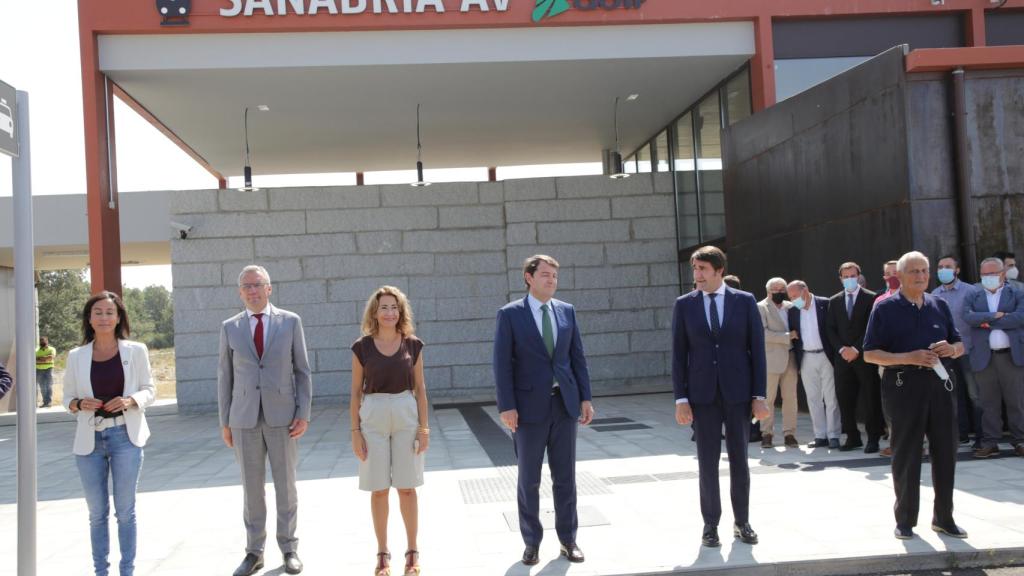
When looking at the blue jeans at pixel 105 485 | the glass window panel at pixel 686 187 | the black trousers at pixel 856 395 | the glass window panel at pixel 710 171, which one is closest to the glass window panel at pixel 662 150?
the glass window panel at pixel 686 187

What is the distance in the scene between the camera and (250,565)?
187 inches

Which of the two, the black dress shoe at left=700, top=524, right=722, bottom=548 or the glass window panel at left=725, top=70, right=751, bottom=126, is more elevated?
the glass window panel at left=725, top=70, right=751, bottom=126

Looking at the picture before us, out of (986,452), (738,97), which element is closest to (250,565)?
(986,452)

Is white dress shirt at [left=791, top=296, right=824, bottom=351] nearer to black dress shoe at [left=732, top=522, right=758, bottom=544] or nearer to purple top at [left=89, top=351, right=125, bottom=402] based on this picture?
black dress shoe at [left=732, top=522, right=758, bottom=544]

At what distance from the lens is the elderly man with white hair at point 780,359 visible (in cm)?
821

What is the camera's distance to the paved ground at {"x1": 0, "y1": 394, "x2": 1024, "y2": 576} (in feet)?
15.1

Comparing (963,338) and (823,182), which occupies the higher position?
(823,182)

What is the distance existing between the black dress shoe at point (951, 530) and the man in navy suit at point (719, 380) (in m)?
1.07

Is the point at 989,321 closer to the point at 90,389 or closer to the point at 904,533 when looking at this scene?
the point at 904,533

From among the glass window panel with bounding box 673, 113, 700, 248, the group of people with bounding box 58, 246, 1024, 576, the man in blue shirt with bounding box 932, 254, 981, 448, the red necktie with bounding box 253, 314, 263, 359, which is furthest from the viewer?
the glass window panel with bounding box 673, 113, 700, 248

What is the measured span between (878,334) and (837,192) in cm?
504

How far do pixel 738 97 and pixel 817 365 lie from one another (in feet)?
21.0

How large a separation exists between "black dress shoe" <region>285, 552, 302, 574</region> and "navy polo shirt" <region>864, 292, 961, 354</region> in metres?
3.56

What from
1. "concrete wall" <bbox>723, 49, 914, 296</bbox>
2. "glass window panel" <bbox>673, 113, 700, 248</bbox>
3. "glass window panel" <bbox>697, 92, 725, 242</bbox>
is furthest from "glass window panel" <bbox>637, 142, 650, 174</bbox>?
"concrete wall" <bbox>723, 49, 914, 296</bbox>
